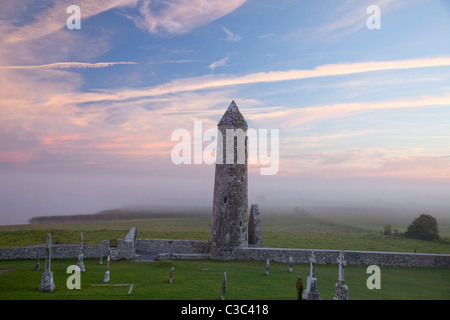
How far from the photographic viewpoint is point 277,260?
28.9 meters

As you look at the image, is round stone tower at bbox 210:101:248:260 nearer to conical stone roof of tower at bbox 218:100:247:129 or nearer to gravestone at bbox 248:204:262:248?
conical stone roof of tower at bbox 218:100:247:129

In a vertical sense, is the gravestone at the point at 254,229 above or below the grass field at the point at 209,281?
above

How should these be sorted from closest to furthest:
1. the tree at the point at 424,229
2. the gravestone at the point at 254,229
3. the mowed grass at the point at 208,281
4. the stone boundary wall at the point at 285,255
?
the mowed grass at the point at 208,281 < the stone boundary wall at the point at 285,255 < the gravestone at the point at 254,229 < the tree at the point at 424,229

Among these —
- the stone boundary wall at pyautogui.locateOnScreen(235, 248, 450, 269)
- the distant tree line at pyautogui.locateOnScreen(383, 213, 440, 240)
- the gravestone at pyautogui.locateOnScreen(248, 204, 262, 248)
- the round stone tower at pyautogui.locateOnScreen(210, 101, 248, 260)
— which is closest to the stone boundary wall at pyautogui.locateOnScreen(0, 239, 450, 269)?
the stone boundary wall at pyautogui.locateOnScreen(235, 248, 450, 269)

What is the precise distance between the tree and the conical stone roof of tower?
115 ft

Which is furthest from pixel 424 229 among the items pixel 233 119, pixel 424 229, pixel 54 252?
pixel 54 252

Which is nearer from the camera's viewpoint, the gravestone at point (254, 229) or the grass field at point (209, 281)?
the grass field at point (209, 281)

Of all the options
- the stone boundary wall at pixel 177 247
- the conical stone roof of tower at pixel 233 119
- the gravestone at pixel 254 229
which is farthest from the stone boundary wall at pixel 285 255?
the conical stone roof of tower at pixel 233 119

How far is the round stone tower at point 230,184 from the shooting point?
30516 millimetres

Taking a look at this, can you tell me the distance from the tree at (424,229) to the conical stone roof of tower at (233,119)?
3502 cm

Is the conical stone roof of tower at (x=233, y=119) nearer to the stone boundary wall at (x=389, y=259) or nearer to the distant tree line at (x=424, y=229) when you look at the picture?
the stone boundary wall at (x=389, y=259)
